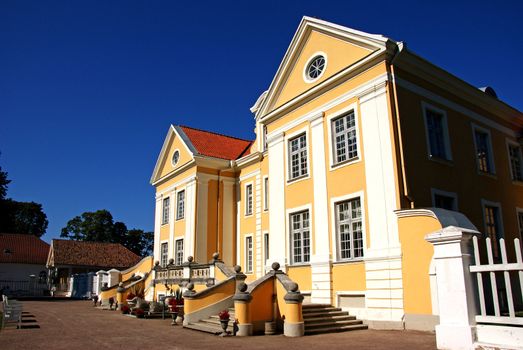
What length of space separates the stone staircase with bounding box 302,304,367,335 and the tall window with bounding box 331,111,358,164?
4.96 m

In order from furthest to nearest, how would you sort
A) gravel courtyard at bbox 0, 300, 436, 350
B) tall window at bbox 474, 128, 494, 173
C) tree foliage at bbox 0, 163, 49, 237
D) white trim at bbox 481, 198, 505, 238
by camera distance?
tree foliage at bbox 0, 163, 49, 237
tall window at bbox 474, 128, 494, 173
white trim at bbox 481, 198, 505, 238
gravel courtyard at bbox 0, 300, 436, 350

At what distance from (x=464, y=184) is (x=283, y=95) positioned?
7897 mm

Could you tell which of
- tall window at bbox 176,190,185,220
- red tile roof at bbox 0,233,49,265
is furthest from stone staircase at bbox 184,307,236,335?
red tile roof at bbox 0,233,49,265

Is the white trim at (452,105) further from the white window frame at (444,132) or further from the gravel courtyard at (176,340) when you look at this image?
the gravel courtyard at (176,340)

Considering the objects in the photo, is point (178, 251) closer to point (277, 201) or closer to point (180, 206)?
point (180, 206)

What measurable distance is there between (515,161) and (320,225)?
9.93m

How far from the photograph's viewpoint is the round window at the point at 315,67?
17.0 m

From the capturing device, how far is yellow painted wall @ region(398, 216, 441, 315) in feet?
38.8

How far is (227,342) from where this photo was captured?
35.3 ft

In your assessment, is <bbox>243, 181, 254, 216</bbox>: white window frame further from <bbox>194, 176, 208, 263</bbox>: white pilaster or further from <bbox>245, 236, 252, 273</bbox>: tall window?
<bbox>194, 176, 208, 263</bbox>: white pilaster

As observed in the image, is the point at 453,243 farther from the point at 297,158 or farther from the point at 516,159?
the point at 516,159

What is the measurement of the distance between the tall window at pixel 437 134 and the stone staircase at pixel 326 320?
621cm

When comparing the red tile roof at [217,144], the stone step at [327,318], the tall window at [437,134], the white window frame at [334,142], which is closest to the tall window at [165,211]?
the red tile roof at [217,144]

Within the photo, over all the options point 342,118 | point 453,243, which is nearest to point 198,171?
point 342,118
